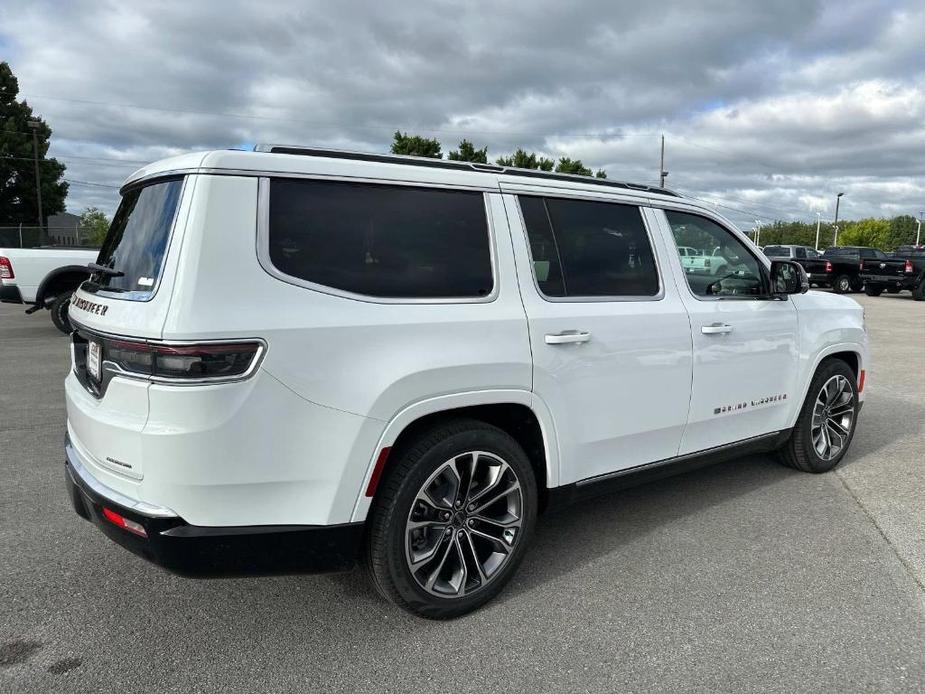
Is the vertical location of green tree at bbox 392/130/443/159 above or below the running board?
above

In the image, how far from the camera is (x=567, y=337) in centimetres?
305

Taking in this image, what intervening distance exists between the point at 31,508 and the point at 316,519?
249 centimetres

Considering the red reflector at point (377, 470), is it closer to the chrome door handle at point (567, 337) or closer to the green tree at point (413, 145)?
the chrome door handle at point (567, 337)

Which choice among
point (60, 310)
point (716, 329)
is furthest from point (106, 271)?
point (60, 310)

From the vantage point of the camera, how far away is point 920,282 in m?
23.7

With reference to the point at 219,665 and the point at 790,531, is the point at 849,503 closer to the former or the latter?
the point at 790,531

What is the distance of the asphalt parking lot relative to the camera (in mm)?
2518

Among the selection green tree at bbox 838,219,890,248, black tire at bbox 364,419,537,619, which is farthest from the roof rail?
green tree at bbox 838,219,890,248

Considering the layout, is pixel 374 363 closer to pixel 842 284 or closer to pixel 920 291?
pixel 920 291

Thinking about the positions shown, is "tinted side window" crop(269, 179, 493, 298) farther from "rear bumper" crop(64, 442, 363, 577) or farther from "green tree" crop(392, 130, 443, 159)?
"green tree" crop(392, 130, 443, 159)

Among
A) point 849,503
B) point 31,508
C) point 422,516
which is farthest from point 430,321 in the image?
point 849,503

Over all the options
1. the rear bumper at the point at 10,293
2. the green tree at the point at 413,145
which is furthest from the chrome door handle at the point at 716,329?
the green tree at the point at 413,145

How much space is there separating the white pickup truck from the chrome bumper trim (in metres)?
8.95

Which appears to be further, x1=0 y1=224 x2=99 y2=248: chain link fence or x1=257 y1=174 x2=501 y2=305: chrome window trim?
x1=0 y1=224 x2=99 y2=248: chain link fence
